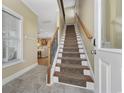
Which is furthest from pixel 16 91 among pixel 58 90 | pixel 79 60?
pixel 79 60

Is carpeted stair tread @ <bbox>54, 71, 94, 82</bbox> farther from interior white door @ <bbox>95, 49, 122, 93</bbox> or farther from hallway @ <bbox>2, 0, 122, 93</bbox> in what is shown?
interior white door @ <bbox>95, 49, 122, 93</bbox>

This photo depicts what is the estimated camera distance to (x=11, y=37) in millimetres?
3062

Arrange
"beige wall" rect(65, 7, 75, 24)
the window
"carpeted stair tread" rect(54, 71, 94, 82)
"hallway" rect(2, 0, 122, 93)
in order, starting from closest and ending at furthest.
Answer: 1. "hallway" rect(2, 0, 122, 93)
2. "carpeted stair tread" rect(54, 71, 94, 82)
3. the window
4. "beige wall" rect(65, 7, 75, 24)

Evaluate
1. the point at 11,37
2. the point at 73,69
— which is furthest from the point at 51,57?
the point at 11,37

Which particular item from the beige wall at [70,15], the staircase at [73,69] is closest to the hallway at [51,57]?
the staircase at [73,69]

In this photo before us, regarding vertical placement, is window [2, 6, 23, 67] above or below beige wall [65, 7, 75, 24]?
below

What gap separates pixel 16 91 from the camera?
2.18 meters

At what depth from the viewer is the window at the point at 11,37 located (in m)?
2.74

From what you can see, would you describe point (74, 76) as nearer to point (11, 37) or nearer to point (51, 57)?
point (51, 57)

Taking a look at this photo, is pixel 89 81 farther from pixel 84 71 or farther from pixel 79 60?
pixel 79 60

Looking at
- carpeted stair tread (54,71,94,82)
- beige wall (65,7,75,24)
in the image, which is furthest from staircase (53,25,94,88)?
beige wall (65,7,75,24)

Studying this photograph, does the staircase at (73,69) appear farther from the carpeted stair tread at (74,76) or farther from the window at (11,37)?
the window at (11,37)

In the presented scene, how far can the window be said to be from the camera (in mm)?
2742

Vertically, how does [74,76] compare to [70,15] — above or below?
below
